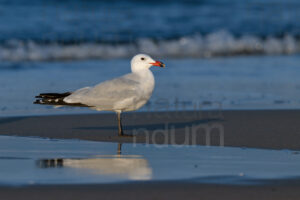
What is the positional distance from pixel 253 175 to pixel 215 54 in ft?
39.7

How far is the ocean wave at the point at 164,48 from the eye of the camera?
629 inches

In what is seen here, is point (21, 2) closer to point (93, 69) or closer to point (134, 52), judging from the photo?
point (134, 52)

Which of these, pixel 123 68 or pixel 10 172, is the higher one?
pixel 123 68

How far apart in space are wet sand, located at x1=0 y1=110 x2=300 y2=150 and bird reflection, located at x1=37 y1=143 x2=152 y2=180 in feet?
3.20

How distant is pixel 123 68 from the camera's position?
13.4 m

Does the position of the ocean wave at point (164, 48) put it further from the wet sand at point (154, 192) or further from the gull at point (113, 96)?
the wet sand at point (154, 192)

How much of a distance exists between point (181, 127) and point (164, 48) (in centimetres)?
1044

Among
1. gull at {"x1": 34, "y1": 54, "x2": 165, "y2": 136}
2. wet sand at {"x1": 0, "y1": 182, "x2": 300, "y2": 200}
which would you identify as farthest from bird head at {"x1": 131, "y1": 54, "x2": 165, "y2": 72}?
wet sand at {"x1": 0, "y1": 182, "x2": 300, "y2": 200}

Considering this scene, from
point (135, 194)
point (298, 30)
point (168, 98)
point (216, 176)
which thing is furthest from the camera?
point (298, 30)

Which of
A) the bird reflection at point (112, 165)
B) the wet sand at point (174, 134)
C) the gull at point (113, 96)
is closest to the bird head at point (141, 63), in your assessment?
the gull at point (113, 96)

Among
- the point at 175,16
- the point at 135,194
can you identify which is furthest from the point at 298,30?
the point at 135,194

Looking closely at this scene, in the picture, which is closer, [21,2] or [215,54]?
[215,54]

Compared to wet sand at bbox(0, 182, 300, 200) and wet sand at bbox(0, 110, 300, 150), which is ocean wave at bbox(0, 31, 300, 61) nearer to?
wet sand at bbox(0, 110, 300, 150)

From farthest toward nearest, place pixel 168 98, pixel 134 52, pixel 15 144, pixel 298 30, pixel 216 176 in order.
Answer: pixel 298 30 < pixel 134 52 < pixel 168 98 < pixel 15 144 < pixel 216 176
